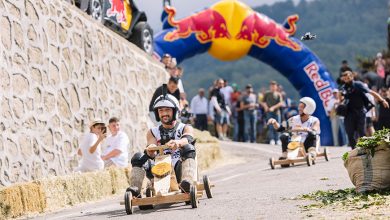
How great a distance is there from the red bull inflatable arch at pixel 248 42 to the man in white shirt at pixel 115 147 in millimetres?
11967

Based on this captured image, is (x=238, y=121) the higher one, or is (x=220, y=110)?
(x=220, y=110)

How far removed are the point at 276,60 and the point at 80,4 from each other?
1068cm

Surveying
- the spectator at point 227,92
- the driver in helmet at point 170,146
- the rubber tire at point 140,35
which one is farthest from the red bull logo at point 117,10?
the driver in helmet at point 170,146

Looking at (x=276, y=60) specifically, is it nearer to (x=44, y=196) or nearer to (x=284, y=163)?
(x=284, y=163)

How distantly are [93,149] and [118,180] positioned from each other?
694mm

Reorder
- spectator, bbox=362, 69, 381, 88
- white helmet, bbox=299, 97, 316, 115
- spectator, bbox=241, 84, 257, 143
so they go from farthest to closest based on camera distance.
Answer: spectator, bbox=241, 84, 257, 143
spectator, bbox=362, 69, 381, 88
white helmet, bbox=299, 97, 316, 115

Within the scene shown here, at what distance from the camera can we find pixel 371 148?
30.3 feet

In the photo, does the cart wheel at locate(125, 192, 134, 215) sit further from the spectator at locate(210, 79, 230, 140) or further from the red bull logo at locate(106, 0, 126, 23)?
the spectator at locate(210, 79, 230, 140)

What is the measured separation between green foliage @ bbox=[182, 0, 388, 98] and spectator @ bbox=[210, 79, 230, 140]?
8153 centimetres

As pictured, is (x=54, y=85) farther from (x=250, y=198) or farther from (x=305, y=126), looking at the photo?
(x=250, y=198)

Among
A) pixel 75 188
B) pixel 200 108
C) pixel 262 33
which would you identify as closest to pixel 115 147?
pixel 75 188

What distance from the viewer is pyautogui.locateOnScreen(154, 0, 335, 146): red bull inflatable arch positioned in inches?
1053

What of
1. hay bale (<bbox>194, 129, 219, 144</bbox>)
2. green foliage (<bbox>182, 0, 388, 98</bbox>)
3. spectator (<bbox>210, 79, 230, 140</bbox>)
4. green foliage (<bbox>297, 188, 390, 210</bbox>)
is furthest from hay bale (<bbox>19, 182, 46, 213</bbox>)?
green foliage (<bbox>182, 0, 388, 98</bbox>)

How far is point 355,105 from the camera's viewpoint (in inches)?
625
